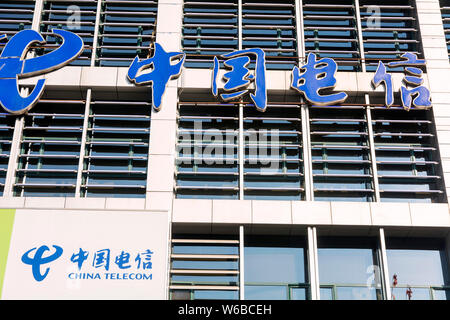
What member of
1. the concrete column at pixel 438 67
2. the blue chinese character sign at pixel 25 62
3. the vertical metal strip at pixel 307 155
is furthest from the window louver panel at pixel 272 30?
the blue chinese character sign at pixel 25 62

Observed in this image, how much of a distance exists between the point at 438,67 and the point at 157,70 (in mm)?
8976

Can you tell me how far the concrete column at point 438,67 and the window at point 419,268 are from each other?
1.80 meters

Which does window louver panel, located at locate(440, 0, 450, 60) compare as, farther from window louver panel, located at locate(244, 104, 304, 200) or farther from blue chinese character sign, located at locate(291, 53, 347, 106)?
window louver panel, located at locate(244, 104, 304, 200)

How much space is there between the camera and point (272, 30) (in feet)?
59.4

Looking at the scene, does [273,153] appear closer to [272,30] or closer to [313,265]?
[313,265]

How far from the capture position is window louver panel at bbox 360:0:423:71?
1753 cm

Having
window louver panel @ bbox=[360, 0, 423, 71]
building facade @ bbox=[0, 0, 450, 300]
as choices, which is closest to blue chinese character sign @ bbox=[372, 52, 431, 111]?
building facade @ bbox=[0, 0, 450, 300]

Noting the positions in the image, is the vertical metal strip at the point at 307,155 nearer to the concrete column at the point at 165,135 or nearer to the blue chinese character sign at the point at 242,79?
the blue chinese character sign at the point at 242,79

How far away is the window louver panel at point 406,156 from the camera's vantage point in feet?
51.0

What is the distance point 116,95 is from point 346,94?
722cm

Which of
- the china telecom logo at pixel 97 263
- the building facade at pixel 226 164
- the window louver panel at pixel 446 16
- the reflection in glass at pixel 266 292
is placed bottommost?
the reflection in glass at pixel 266 292

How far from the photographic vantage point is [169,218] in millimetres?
14266

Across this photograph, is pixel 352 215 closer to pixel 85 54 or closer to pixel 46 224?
pixel 46 224

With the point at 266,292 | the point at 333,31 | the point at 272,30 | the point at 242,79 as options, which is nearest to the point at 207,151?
the point at 242,79
